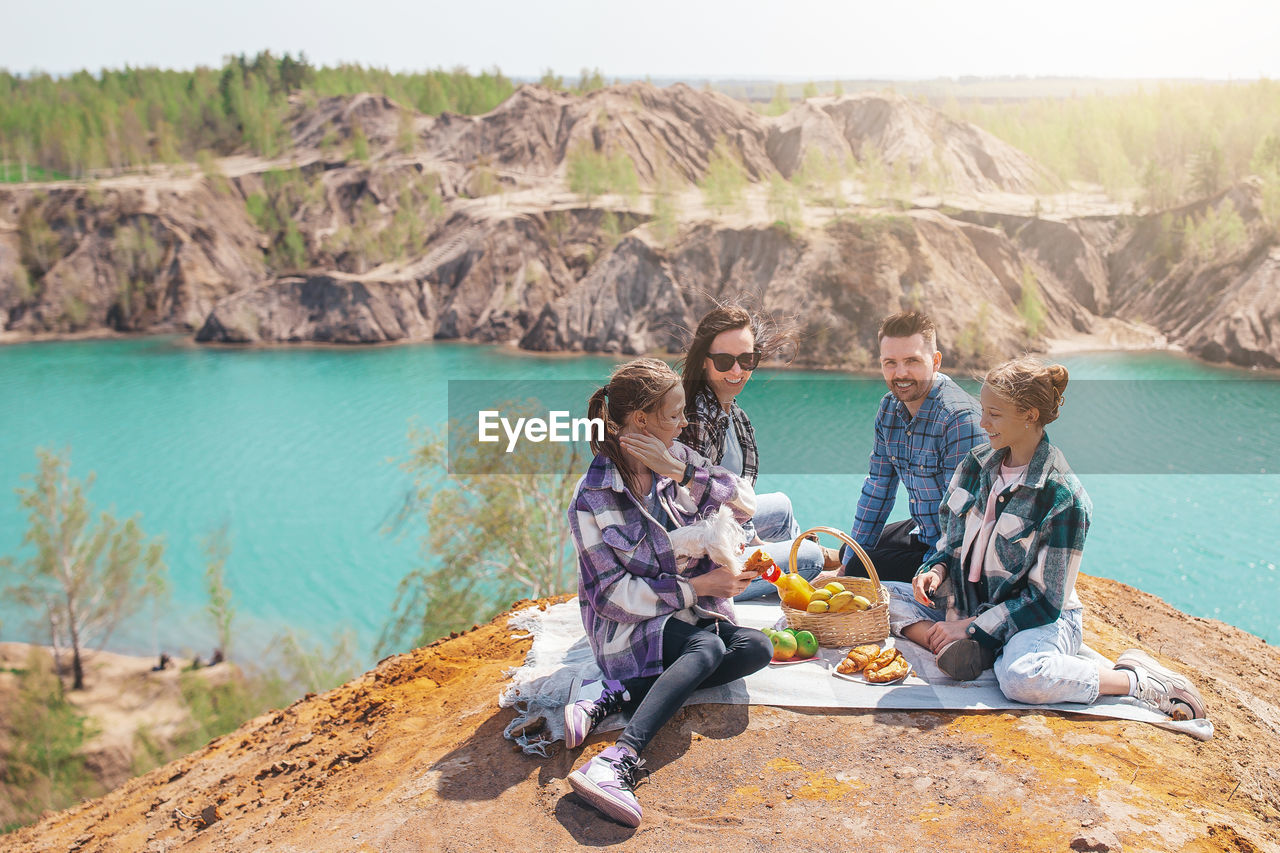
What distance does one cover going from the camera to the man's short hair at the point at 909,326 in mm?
5223

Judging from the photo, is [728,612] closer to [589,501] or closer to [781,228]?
[589,501]

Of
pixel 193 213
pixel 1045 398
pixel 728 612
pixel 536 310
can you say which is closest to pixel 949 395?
pixel 1045 398

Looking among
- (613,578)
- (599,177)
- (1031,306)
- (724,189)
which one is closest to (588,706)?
(613,578)

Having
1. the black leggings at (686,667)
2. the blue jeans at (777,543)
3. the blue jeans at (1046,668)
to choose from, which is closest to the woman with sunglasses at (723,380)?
the blue jeans at (777,543)

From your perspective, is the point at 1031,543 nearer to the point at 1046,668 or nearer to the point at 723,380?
the point at 1046,668

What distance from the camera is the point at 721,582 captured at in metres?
4.21

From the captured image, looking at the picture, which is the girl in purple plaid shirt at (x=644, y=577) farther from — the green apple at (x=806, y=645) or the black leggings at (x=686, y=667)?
the green apple at (x=806, y=645)

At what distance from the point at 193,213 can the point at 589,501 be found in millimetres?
65399

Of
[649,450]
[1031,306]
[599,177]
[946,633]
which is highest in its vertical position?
[599,177]

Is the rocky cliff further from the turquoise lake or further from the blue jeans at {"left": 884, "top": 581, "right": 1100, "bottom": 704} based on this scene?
the blue jeans at {"left": 884, "top": 581, "right": 1100, "bottom": 704}

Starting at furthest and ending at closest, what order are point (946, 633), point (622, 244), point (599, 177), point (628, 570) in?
A: point (599, 177)
point (622, 244)
point (946, 633)
point (628, 570)

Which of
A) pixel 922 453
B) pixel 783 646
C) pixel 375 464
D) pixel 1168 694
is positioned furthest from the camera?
pixel 375 464

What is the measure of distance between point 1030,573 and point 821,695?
1.21 m

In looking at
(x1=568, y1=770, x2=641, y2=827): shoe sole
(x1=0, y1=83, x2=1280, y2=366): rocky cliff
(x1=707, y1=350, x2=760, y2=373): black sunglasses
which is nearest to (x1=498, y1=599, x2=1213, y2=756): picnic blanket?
(x1=568, y1=770, x2=641, y2=827): shoe sole
